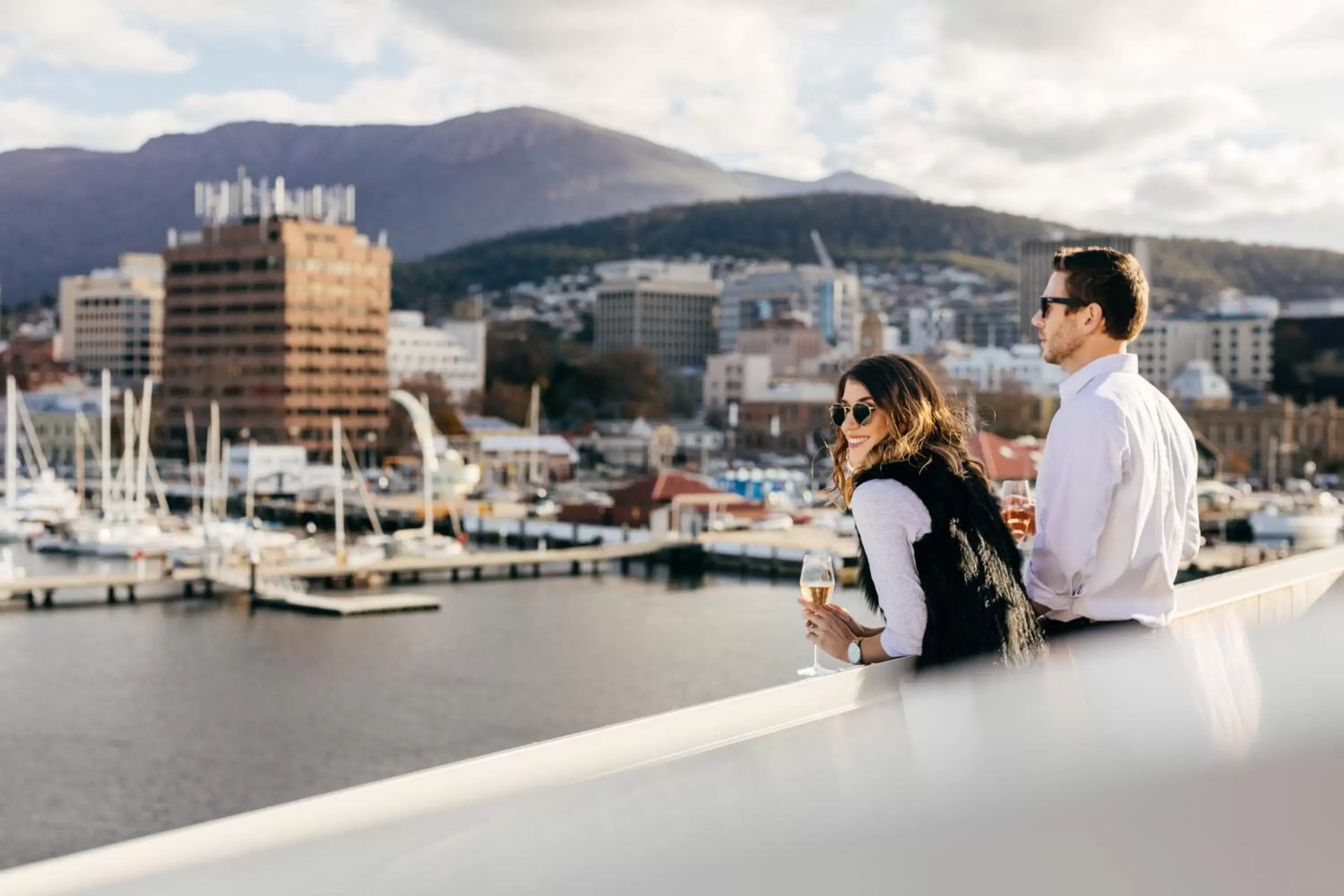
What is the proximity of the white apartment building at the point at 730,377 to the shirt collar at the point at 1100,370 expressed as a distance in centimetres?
7481

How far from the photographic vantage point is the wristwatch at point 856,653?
2.14 m

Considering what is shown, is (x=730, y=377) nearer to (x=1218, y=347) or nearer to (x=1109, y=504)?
(x=1218, y=347)

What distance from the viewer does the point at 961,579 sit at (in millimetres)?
2023

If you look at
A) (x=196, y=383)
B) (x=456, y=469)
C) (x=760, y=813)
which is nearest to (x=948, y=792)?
(x=760, y=813)

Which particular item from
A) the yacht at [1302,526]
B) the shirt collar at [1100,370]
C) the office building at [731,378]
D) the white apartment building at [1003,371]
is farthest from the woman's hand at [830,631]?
the office building at [731,378]

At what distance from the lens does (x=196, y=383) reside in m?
64.4

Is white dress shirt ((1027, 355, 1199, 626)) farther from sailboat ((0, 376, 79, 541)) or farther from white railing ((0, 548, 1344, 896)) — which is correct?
sailboat ((0, 376, 79, 541))

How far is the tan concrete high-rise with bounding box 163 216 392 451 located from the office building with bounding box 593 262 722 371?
3721 cm

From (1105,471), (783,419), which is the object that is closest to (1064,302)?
(1105,471)

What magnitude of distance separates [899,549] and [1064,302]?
1.67 ft

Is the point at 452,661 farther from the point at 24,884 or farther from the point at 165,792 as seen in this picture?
the point at 24,884

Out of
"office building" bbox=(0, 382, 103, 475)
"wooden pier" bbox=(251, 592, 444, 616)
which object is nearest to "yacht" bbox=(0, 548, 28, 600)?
"wooden pier" bbox=(251, 592, 444, 616)

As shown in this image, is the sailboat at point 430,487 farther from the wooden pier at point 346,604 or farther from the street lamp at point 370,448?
the street lamp at point 370,448

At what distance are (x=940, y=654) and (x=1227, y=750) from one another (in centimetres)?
38
